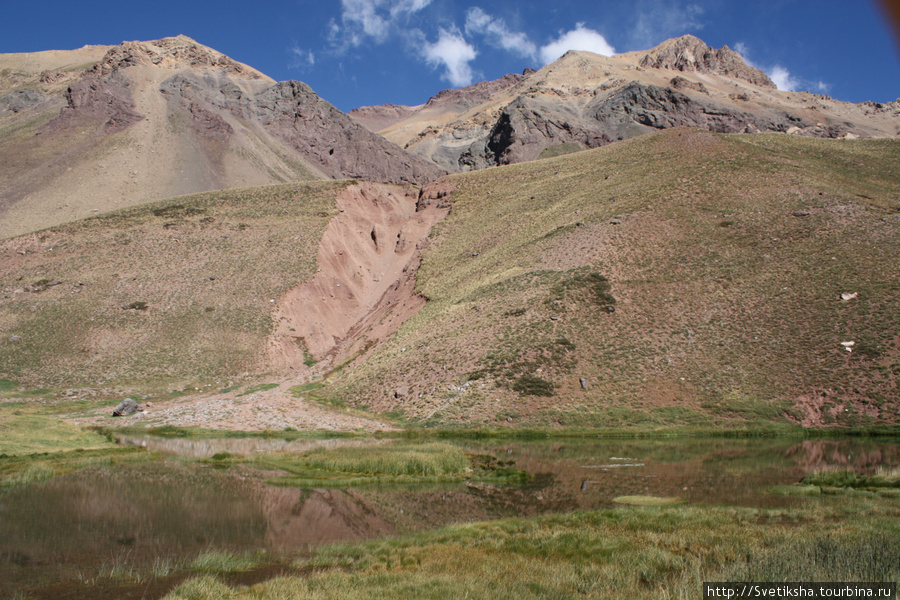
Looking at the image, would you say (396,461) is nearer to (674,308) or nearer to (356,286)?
(674,308)

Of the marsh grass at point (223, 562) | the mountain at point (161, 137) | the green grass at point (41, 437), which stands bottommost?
the marsh grass at point (223, 562)

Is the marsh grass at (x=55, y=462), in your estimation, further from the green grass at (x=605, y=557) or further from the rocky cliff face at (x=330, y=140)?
the rocky cliff face at (x=330, y=140)

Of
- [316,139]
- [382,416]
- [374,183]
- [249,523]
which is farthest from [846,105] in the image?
[249,523]

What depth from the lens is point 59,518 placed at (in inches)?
577

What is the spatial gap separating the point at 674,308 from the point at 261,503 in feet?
113

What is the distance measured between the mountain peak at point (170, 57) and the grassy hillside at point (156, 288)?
97.9 meters

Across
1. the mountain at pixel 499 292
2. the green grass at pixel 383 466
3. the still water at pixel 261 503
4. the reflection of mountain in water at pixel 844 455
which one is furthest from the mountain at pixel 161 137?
the reflection of mountain in water at pixel 844 455

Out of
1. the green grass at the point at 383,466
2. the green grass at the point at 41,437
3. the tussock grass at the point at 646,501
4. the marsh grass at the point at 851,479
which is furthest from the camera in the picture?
the green grass at the point at 41,437

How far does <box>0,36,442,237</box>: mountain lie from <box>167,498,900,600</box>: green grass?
290 feet

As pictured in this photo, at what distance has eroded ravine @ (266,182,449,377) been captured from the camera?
174 feet

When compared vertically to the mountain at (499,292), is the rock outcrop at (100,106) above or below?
above

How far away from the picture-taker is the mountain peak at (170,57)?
14238 centimetres

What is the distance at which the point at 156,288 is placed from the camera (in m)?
55.8

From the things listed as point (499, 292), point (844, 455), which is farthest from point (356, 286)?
point (844, 455)
